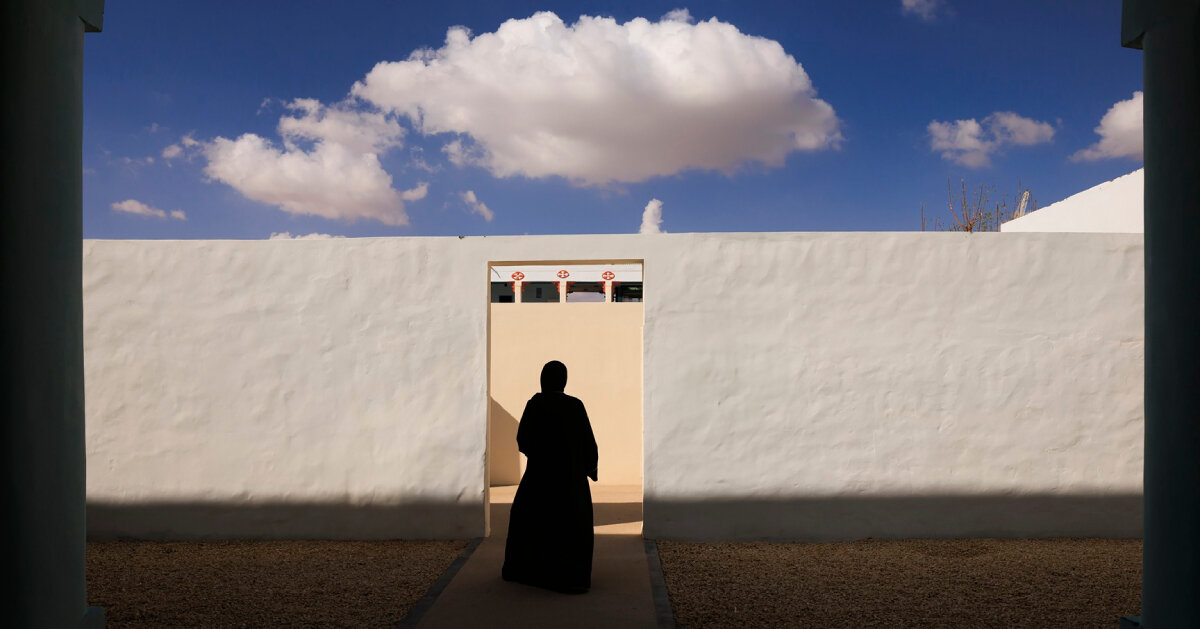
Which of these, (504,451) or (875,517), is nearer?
(875,517)

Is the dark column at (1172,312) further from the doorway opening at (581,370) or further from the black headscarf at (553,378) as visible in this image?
the doorway opening at (581,370)

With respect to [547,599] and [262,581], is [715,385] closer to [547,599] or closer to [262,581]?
[547,599]

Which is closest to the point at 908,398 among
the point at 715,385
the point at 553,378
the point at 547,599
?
the point at 715,385

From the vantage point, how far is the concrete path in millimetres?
4188

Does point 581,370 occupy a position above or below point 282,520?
above

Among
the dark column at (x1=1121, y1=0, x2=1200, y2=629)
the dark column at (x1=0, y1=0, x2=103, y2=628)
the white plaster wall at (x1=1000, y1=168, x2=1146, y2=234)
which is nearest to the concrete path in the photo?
the dark column at (x1=0, y1=0, x2=103, y2=628)

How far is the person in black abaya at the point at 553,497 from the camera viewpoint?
479 centimetres

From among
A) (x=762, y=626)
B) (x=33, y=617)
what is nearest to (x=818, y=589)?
(x=762, y=626)

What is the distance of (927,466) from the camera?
20.4ft

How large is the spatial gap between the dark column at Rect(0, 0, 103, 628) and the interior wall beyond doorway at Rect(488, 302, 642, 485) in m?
7.49

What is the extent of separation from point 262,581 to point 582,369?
5540 millimetres

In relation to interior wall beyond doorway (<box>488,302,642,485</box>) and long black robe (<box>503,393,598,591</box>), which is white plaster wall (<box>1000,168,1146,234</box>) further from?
long black robe (<box>503,393,598,591</box>)

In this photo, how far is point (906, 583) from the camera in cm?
504

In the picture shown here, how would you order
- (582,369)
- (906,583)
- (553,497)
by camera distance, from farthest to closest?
(582,369)
(906,583)
(553,497)
